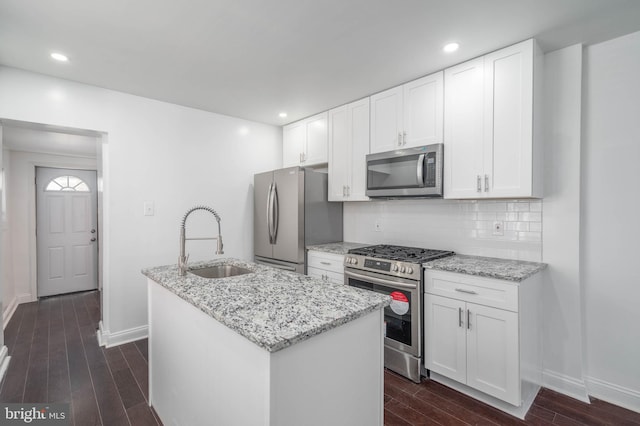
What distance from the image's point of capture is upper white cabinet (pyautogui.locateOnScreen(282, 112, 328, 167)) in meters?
3.54

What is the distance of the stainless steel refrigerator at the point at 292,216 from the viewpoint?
3256 millimetres

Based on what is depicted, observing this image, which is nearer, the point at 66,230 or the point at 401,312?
the point at 401,312

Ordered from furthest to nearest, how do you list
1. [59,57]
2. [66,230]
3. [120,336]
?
1. [66,230]
2. [120,336]
3. [59,57]

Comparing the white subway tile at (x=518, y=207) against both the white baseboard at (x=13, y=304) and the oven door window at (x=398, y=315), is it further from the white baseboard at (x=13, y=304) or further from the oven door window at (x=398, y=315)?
the white baseboard at (x=13, y=304)

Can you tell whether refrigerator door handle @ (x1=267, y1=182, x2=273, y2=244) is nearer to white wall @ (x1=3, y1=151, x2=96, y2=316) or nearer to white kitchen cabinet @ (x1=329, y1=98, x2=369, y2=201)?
white kitchen cabinet @ (x1=329, y1=98, x2=369, y2=201)

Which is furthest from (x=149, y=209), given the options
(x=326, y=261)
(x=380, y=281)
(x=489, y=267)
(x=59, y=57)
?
(x=489, y=267)

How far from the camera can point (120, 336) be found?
2.96 metres

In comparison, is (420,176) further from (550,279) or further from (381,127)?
(550,279)

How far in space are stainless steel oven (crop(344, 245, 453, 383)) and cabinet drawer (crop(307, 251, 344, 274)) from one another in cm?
25

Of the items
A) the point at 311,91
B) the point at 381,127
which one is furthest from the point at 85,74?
the point at 381,127

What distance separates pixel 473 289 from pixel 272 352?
162 centimetres

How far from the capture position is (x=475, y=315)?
6.70ft

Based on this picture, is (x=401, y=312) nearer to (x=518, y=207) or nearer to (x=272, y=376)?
(x=518, y=207)

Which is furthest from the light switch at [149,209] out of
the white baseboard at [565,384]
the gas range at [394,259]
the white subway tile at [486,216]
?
the white baseboard at [565,384]
